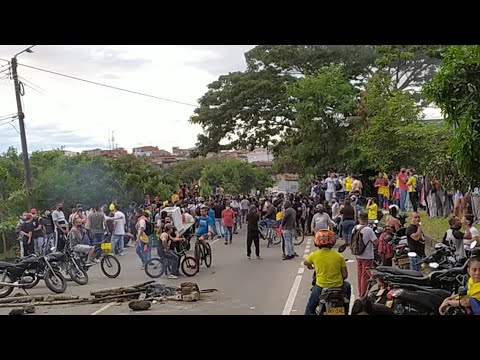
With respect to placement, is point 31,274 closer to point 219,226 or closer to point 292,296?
point 292,296

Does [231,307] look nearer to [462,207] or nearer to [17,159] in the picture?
[462,207]

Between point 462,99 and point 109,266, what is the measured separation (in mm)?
9030

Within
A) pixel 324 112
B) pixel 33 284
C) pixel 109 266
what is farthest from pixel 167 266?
pixel 324 112

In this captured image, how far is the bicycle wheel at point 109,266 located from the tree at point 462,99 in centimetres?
866

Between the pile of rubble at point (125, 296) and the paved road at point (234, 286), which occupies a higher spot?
the pile of rubble at point (125, 296)

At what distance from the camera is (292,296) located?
387 inches

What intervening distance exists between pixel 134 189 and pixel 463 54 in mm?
20542

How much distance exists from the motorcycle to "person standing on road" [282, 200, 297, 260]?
17.0 feet

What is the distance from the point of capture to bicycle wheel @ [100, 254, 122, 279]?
1258 cm

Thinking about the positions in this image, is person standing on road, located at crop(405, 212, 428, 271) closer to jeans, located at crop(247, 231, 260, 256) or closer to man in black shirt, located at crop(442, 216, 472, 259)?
man in black shirt, located at crop(442, 216, 472, 259)

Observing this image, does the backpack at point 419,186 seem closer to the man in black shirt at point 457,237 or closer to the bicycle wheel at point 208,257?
the bicycle wheel at point 208,257

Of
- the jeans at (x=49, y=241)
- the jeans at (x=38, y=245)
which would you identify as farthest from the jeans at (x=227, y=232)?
the jeans at (x=38, y=245)

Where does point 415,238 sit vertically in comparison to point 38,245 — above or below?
above

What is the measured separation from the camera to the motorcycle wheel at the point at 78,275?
11.7m
